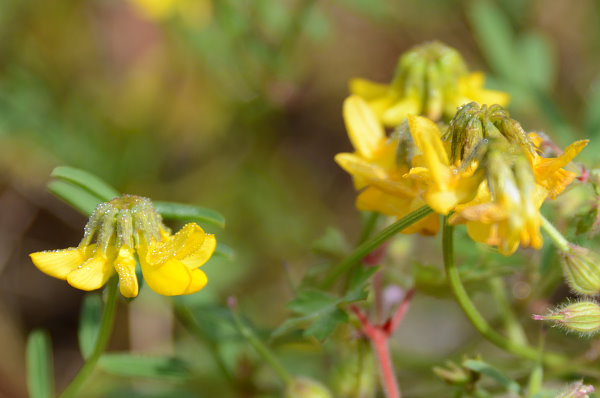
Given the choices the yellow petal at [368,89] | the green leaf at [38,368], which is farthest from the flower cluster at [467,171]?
the green leaf at [38,368]

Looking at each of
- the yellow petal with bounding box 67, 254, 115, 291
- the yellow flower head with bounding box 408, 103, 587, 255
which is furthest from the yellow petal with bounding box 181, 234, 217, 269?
the yellow flower head with bounding box 408, 103, 587, 255

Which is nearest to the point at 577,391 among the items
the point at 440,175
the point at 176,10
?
the point at 440,175

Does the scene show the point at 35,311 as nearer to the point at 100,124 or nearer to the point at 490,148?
the point at 100,124

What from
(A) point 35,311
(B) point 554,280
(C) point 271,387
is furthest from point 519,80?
(A) point 35,311

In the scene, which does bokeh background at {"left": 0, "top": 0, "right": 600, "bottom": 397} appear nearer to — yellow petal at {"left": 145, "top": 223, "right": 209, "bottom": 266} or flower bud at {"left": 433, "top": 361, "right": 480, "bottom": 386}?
flower bud at {"left": 433, "top": 361, "right": 480, "bottom": 386}

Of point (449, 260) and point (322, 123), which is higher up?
point (322, 123)

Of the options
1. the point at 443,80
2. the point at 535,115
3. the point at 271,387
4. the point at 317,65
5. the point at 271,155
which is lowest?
the point at 271,387
